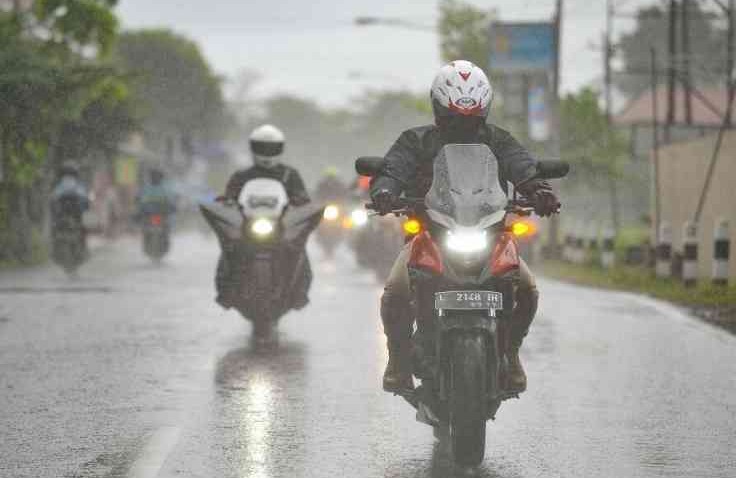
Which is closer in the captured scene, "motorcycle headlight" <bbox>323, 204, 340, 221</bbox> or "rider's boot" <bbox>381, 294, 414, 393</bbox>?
"rider's boot" <bbox>381, 294, 414, 393</bbox>

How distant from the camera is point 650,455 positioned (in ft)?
26.4

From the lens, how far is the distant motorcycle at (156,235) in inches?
1168

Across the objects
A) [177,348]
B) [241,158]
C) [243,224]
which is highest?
[243,224]

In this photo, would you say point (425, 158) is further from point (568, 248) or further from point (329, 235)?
point (329, 235)

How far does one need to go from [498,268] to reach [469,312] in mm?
245

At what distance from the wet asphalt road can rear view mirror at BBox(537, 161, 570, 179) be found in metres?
1.35

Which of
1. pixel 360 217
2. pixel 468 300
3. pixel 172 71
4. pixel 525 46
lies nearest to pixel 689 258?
pixel 360 217

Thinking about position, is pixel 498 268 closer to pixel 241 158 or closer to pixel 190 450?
pixel 190 450

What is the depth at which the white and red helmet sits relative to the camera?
803 centimetres

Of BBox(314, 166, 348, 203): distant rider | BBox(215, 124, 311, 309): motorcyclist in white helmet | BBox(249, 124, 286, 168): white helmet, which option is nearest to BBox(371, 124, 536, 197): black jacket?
BBox(215, 124, 311, 309): motorcyclist in white helmet

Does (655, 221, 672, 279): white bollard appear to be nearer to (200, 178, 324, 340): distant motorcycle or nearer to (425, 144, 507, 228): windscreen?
(200, 178, 324, 340): distant motorcycle

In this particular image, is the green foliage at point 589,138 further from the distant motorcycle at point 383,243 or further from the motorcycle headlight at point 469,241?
the motorcycle headlight at point 469,241

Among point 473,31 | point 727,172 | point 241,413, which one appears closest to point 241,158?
point 473,31

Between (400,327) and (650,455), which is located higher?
(400,327)
